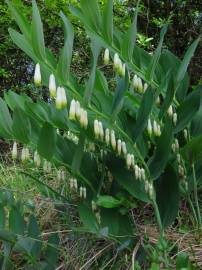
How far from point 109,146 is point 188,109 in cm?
32

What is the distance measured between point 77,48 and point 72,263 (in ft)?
10.5

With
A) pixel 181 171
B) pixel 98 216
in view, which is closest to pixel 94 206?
pixel 98 216

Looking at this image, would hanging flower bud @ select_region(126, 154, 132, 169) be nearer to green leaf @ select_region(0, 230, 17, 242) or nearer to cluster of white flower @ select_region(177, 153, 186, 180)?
cluster of white flower @ select_region(177, 153, 186, 180)

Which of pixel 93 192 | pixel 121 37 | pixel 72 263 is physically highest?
pixel 121 37

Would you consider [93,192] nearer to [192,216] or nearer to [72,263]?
[72,263]

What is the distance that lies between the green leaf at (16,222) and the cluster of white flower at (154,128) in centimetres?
57

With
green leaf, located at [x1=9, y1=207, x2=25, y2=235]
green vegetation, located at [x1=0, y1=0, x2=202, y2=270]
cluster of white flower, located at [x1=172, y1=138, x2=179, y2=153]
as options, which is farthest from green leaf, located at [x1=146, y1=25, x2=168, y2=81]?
green leaf, located at [x1=9, y1=207, x2=25, y2=235]

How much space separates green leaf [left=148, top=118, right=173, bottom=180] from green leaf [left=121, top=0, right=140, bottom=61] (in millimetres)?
270

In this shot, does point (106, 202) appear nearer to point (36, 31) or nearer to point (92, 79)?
point (92, 79)

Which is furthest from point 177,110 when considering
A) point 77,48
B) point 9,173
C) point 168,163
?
point 77,48

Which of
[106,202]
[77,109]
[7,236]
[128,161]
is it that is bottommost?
[7,236]

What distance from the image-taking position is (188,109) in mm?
1817

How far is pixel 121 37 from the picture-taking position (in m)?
1.86

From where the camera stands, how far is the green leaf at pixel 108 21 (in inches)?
61.6
